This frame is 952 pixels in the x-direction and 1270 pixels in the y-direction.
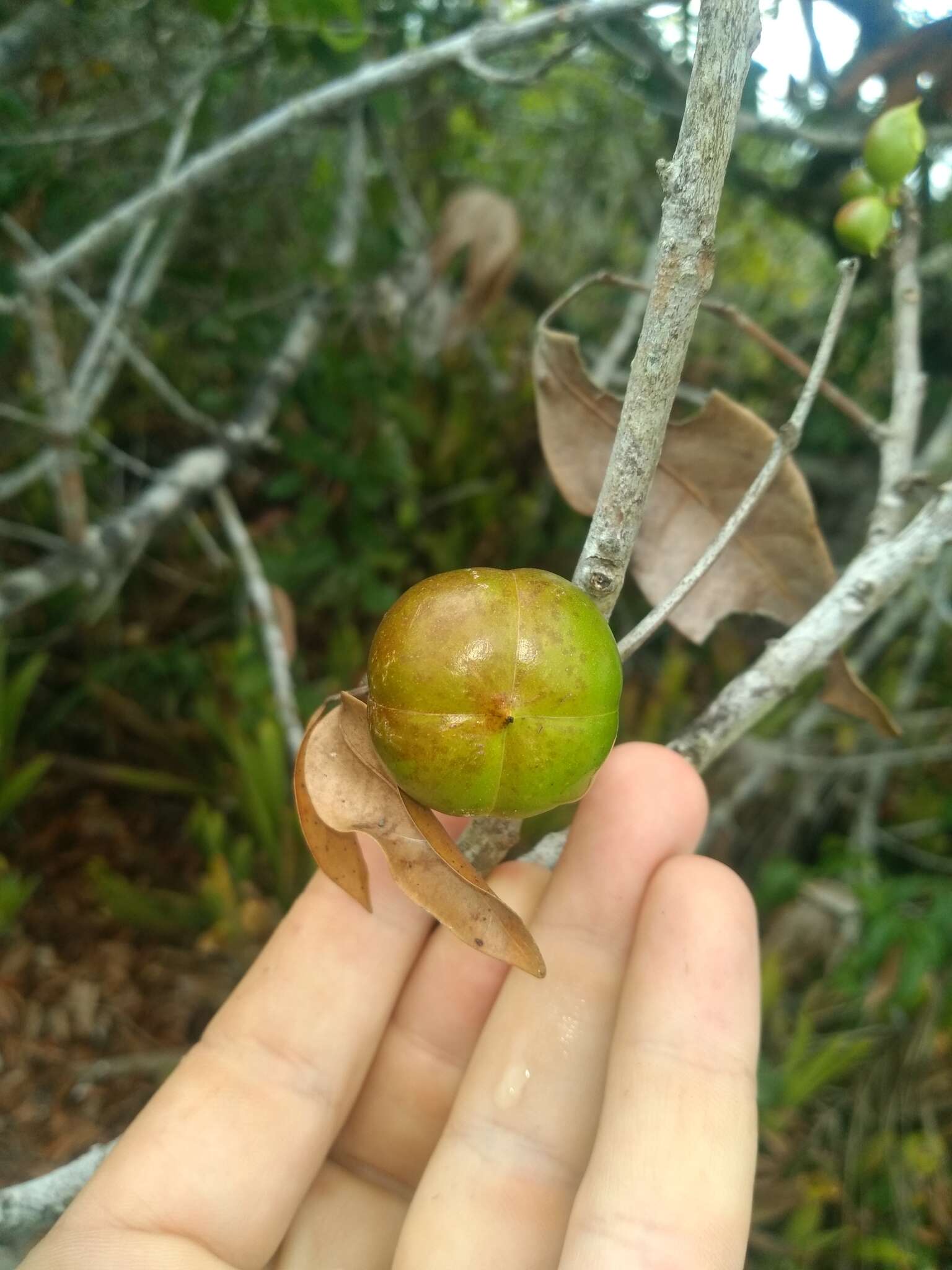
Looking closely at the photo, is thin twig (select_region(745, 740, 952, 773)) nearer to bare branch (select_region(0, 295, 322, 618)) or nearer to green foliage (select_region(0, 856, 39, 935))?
bare branch (select_region(0, 295, 322, 618))

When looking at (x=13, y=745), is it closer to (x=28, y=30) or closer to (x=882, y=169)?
(x=28, y=30)

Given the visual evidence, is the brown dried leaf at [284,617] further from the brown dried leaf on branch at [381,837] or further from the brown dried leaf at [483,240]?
the brown dried leaf at [483,240]

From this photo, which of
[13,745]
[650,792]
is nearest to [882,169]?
[650,792]

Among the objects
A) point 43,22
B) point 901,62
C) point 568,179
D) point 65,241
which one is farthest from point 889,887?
point 568,179

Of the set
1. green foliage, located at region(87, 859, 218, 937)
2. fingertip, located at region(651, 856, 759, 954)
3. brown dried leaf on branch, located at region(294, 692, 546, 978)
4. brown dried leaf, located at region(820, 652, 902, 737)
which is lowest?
green foliage, located at region(87, 859, 218, 937)

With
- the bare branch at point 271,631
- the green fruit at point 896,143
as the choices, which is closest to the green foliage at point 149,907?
the bare branch at point 271,631

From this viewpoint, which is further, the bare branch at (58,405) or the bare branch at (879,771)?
the bare branch at (879,771)

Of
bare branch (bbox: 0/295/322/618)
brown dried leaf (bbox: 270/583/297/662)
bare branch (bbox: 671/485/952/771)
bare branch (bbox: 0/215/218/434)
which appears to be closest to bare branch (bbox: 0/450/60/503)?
bare branch (bbox: 0/295/322/618)

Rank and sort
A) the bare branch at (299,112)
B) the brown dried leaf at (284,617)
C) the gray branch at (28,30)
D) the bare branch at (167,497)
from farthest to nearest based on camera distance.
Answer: the brown dried leaf at (284,617) → the bare branch at (167,497) → the gray branch at (28,30) → the bare branch at (299,112)
